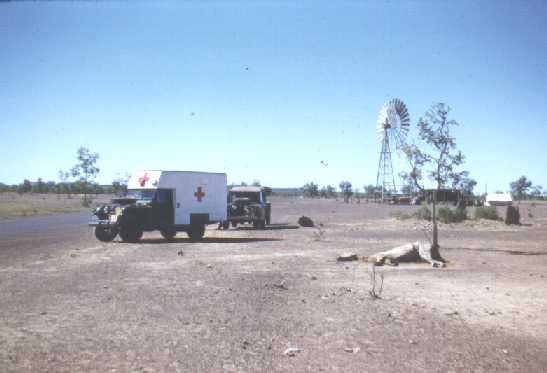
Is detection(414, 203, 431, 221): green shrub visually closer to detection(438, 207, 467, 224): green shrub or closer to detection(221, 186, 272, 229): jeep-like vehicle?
detection(438, 207, 467, 224): green shrub

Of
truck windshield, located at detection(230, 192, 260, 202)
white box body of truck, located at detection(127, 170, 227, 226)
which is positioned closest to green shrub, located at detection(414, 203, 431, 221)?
truck windshield, located at detection(230, 192, 260, 202)

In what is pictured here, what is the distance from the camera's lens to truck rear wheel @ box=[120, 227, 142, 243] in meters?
20.7

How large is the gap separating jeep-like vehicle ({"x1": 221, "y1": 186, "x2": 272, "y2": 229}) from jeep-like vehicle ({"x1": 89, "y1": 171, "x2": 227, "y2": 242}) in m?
6.31

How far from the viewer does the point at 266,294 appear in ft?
32.9

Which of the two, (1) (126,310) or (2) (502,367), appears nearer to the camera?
(2) (502,367)

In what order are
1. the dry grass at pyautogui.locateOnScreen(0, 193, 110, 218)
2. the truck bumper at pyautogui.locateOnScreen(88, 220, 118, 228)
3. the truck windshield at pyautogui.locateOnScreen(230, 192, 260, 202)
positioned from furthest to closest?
the dry grass at pyautogui.locateOnScreen(0, 193, 110, 218) < the truck windshield at pyautogui.locateOnScreen(230, 192, 260, 202) < the truck bumper at pyautogui.locateOnScreen(88, 220, 118, 228)

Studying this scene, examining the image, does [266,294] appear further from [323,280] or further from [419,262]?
[419,262]

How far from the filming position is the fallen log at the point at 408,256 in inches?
585

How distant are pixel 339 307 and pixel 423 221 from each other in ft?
94.4

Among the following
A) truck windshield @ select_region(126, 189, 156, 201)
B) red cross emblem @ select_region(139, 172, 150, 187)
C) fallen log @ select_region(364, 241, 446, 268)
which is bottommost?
fallen log @ select_region(364, 241, 446, 268)

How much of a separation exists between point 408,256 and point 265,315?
819 cm

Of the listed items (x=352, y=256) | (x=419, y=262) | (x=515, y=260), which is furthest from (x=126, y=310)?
(x=515, y=260)

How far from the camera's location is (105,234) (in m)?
21.5

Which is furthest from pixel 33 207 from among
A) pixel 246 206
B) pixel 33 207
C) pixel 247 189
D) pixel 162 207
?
pixel 162 207
